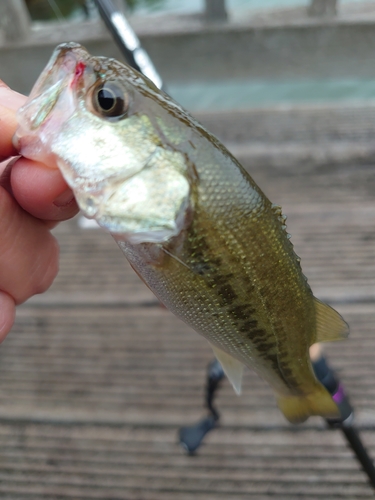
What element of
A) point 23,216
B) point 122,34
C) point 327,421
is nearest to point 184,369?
point 327,421

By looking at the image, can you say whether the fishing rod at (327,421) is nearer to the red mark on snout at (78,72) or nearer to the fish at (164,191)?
the fish at (164,191)

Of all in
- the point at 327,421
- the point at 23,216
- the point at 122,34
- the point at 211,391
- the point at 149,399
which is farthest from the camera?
the point at 122,34

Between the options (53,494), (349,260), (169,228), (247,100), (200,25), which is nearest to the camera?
(169,228)

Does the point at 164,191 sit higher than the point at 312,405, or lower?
higher

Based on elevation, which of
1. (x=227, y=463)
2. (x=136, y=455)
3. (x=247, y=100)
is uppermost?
(x=136, y=455)

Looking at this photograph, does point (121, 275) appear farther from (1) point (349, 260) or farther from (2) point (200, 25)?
(2) point (200, 25)

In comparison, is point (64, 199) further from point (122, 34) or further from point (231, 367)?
point (122, 34)

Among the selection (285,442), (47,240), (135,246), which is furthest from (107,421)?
(135,246)

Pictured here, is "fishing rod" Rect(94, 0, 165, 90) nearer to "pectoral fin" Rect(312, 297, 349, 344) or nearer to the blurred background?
the blurred background
